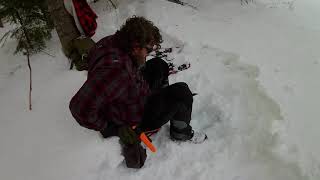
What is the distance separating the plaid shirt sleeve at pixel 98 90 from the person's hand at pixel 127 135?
1.04 ft

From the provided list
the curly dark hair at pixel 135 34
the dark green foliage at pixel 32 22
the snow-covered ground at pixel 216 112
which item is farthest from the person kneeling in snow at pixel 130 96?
the dark green foliage at pixel 32 22

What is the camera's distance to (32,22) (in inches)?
224

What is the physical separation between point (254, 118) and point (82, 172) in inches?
68.5

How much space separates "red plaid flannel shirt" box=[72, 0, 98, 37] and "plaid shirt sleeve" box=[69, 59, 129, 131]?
7.79 ft

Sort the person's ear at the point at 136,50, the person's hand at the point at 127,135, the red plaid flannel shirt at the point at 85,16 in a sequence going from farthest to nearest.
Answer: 1. the red plaid flannel shirt at the point at 85,16
2. the person's hand at the point at 127,135
3. the person's ear at the point at 136,50

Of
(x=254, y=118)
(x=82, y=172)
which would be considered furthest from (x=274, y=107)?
(x=82, y=172)

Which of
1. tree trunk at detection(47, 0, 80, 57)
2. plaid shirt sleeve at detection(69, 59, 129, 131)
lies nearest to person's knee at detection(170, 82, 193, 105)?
plaid shirt sleeve at detection(69, 59, 129, 131)

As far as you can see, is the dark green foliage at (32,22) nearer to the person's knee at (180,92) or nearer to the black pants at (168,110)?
the black pants at (168,110)

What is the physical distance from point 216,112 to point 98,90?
1561 millimetres

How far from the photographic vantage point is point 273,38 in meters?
4.73

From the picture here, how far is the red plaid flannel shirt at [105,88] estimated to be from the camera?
7.57ft

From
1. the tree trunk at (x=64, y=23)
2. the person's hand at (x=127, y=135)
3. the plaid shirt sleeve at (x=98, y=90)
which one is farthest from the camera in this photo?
the tree trunk at (x=64, y=23)

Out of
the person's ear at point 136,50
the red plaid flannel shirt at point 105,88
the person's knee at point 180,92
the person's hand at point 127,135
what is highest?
the person's ear at point 136,50

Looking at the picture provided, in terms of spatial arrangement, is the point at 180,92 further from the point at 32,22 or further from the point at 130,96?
the point at 32,22
